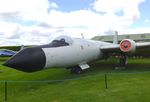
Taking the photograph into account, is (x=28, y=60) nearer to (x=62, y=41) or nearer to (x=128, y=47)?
(x=62, y=41)

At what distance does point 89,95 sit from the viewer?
10078 millimetres

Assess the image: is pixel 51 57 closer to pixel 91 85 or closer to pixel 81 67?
pixel 91 85

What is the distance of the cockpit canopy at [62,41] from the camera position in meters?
13.8

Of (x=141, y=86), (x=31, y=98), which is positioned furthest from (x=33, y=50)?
(x=141, y=86)

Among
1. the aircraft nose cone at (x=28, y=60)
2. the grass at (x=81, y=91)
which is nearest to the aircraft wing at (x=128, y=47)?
the grass at (x=81, y=91)

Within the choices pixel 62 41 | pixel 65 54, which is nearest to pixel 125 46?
pixel 62 41

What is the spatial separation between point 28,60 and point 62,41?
3139mm

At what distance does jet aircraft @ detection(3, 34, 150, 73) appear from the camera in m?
11.9

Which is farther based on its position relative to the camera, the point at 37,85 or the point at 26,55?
the point at 37,85

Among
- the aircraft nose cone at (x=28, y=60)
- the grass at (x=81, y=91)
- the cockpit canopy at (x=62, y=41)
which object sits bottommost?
the grass at (x=81, y=91)

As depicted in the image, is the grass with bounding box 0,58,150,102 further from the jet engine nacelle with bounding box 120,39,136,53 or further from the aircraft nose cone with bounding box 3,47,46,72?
the jet engine nacelle with bounding box 120,39,136,53

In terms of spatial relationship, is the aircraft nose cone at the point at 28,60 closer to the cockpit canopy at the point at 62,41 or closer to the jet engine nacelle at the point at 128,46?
the cockpit canopy at the point at 62,41

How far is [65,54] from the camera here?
542 inches

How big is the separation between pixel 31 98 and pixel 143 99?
4.30m
